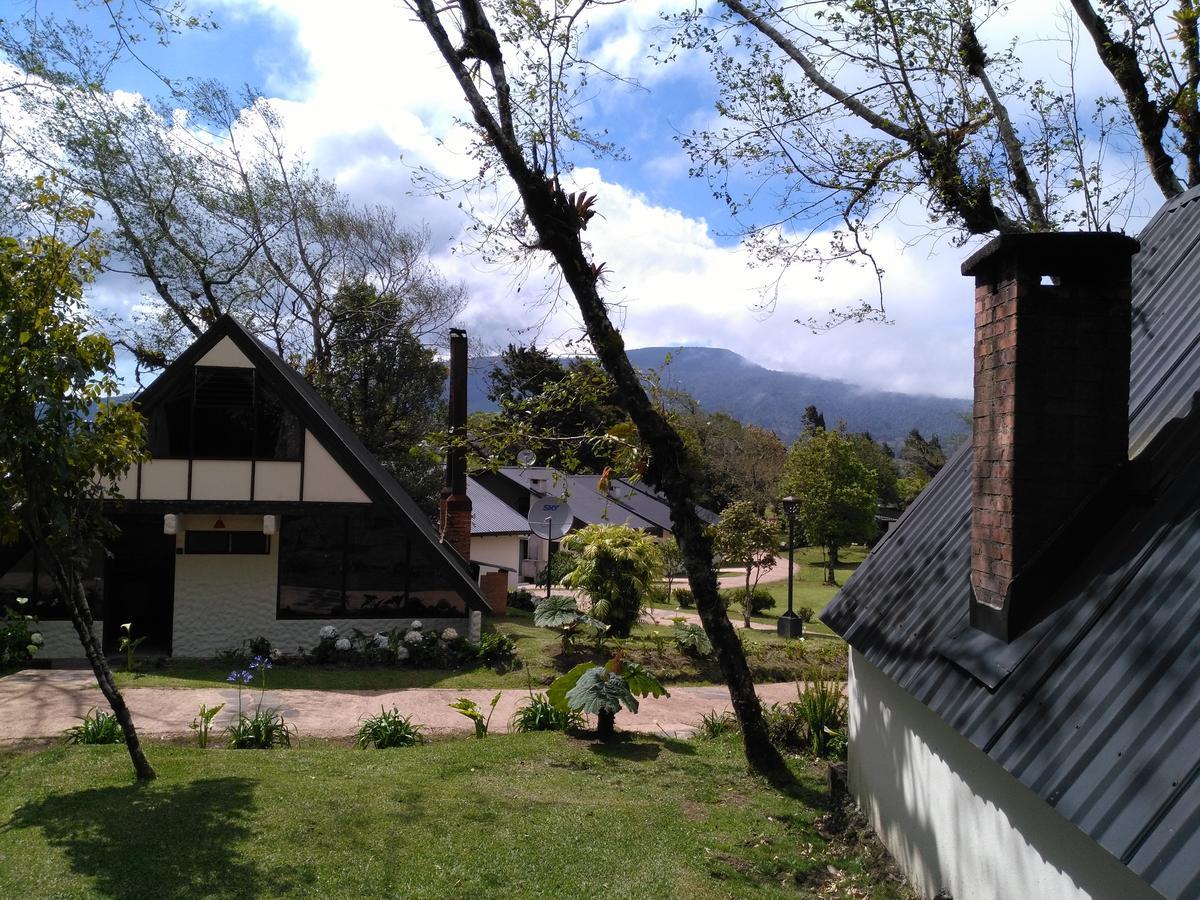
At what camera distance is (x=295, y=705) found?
1222cm

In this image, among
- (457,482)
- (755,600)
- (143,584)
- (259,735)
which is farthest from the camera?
(755,600)

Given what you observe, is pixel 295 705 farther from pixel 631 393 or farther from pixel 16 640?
pixel 631 393

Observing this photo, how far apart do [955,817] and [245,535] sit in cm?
1375

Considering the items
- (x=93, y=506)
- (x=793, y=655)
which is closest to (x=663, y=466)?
(x=93, y=506)

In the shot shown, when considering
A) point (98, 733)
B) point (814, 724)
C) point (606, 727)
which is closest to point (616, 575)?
point (606, 727)

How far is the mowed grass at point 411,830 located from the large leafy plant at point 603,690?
596 mm

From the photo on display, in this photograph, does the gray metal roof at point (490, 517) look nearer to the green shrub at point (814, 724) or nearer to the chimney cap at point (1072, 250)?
the green shrub at point (814, 724)

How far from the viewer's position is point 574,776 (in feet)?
27.8

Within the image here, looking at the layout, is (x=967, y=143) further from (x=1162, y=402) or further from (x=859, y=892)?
(x=859, y=892)

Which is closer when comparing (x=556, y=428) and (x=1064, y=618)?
(x=1064, y=618)

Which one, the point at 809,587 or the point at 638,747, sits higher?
the point at 638,747

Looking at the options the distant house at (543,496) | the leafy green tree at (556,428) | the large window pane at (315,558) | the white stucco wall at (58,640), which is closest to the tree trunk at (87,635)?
the leafy green tree at (556,428)

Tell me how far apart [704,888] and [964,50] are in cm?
1101

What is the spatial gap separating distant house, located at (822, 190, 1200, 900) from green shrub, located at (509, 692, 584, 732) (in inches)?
190
